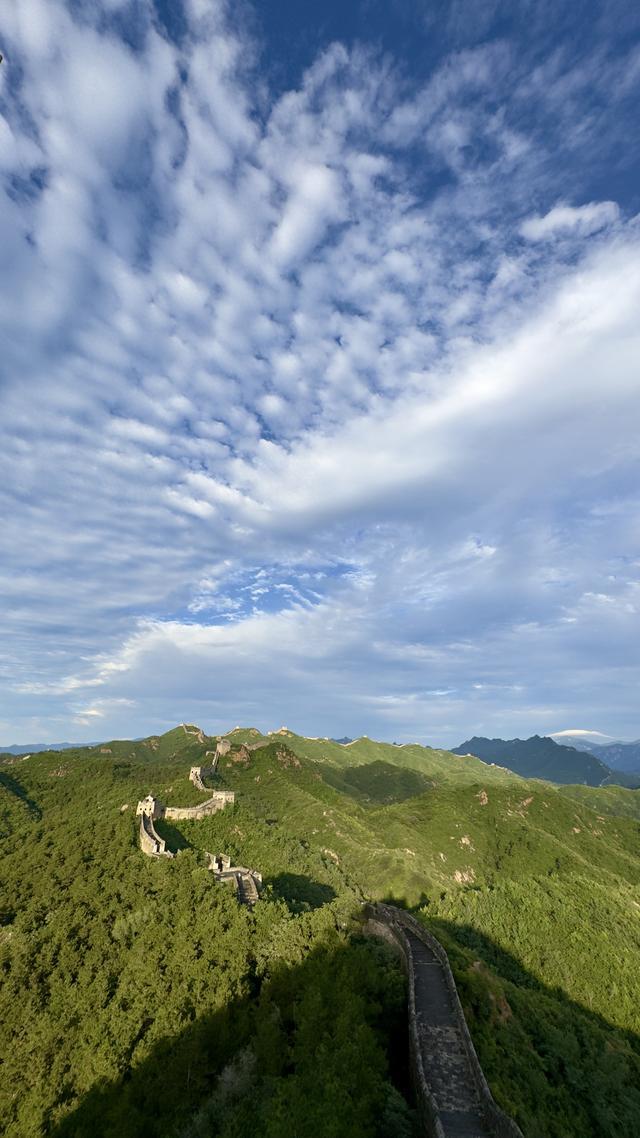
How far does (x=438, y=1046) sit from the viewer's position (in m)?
30.7

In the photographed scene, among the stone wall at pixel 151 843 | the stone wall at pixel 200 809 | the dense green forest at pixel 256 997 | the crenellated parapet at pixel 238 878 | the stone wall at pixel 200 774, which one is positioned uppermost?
the stone wall at pixel 200 774

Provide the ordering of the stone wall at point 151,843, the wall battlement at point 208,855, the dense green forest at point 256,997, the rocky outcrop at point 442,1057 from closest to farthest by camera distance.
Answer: the rocky outcrop at point 442,1057 < the dense green forest at point 256,997 < the wall battlement at point 208,855 < the stone wall at point 151,843

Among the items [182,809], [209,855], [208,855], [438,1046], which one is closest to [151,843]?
[208,855]

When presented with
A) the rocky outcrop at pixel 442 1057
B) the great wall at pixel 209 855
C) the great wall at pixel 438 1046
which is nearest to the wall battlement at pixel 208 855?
the great wall at pixel 209 855

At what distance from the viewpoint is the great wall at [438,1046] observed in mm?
24750

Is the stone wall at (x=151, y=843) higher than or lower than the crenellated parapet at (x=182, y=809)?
lower

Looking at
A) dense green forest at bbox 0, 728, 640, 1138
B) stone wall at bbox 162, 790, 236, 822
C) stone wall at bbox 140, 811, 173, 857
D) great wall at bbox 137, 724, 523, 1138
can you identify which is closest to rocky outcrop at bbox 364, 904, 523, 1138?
great wall at bbox 137, 724, 523, 1138

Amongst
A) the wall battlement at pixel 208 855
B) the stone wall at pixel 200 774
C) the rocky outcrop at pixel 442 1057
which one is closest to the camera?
the rocky outcrop at pixel 442 1057

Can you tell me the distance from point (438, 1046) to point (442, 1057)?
0.89m

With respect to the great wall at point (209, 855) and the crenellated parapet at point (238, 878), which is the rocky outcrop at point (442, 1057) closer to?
the crenellated parapet at point (238, 878)

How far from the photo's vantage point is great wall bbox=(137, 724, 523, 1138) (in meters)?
24.8

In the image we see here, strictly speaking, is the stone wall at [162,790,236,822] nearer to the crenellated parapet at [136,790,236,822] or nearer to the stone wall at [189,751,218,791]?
the crenellated parapet at [136,790,236,822]

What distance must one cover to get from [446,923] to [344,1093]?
5025 cm

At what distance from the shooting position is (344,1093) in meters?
26.8
